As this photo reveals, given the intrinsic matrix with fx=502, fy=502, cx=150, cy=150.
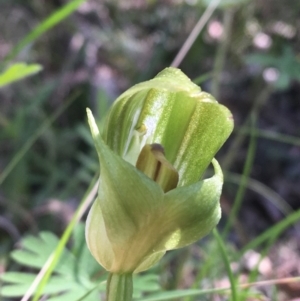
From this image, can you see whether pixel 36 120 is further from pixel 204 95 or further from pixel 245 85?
pixel 204 95

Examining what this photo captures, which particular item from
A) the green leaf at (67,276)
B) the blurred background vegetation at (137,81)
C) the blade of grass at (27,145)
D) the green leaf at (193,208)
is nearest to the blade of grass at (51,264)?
the green leaf at (67,276)

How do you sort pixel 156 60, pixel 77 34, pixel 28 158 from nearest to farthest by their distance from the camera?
pixel 28 158 < pixel 156 60 < pixel 77 34

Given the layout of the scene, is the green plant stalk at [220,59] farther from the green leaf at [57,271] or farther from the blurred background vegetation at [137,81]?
the green leaf at [57,271]

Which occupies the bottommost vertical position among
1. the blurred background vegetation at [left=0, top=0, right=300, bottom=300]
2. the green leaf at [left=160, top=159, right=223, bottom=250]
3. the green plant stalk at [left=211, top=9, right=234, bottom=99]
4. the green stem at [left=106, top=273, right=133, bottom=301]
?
the blurred background vegetation at [left=0, top=0, right=300, bottom=300]

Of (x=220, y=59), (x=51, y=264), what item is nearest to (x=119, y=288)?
(x=51, y=264)

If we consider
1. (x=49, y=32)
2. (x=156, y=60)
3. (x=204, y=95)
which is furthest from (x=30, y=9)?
(x=204, y=95)

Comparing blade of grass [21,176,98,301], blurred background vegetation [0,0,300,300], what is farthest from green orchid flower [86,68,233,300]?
blurred background vegetation [0,0,300,300]

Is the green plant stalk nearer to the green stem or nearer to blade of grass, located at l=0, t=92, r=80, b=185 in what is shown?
blade of grass, located at l=0, t=92, r=80, b=185
